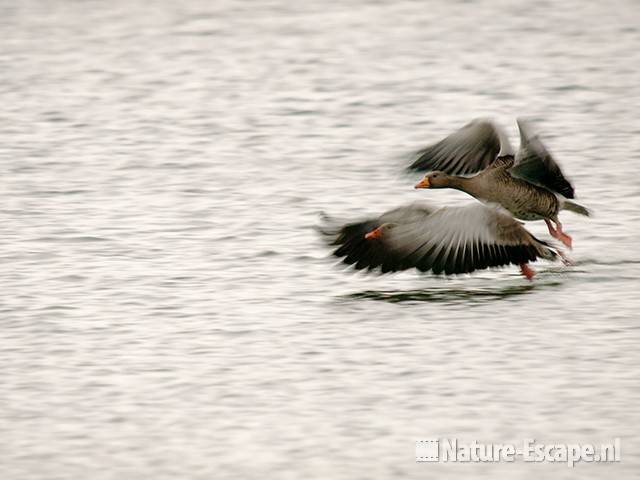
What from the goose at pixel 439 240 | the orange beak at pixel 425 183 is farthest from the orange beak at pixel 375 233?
the orange beak at pixel 425 183

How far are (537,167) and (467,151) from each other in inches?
31.3

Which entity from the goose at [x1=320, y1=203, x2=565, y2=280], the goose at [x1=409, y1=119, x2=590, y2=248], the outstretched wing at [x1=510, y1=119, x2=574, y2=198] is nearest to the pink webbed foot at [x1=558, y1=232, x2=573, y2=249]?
the goose at [x1=409, y1=119, x2=590, y2=248]

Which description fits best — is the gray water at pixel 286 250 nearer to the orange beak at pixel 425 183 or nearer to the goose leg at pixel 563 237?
the goose leg at pixel 563 237

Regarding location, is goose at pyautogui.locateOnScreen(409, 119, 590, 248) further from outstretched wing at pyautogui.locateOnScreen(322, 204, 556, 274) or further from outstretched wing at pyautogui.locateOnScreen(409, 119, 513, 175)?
outstretched wing at pyautogui.locateOnScreen(322, 204, 556, 274)

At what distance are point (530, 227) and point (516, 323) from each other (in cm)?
247

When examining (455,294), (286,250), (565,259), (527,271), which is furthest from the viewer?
(286,250)

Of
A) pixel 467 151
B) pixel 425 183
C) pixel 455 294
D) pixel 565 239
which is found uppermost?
pixel 467 151

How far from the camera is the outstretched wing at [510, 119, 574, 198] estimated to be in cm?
928

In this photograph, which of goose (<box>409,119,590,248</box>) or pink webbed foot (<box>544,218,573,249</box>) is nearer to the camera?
goose (<box>409,119,590,248</box>)

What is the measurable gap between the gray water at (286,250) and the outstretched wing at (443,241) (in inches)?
9.1

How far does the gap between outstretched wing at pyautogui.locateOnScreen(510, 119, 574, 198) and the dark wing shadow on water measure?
0.59 meters

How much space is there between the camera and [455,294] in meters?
9.38

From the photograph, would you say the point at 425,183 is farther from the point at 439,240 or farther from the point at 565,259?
the point at 565,259

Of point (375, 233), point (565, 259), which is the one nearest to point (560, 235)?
point (565, 259)
